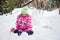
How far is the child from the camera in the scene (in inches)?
49.6

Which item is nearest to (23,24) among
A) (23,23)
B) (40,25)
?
(23,23)

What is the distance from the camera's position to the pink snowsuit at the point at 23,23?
1.26 meters

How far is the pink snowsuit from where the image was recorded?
1.26m

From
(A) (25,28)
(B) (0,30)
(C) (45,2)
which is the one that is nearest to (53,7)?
(C) (45,2)

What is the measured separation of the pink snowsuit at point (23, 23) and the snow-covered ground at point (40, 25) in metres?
0.04

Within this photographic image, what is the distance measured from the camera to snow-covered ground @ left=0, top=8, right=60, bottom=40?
4.12 feet

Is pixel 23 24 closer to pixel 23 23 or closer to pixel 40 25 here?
pixel 23 23

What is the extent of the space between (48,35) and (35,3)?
0.31 meters

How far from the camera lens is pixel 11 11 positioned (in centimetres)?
124

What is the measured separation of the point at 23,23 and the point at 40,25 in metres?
0.15

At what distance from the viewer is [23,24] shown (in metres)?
1.26

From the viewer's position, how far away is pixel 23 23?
126 centimetres

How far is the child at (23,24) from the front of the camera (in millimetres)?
1259

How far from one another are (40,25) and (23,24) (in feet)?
0.51
